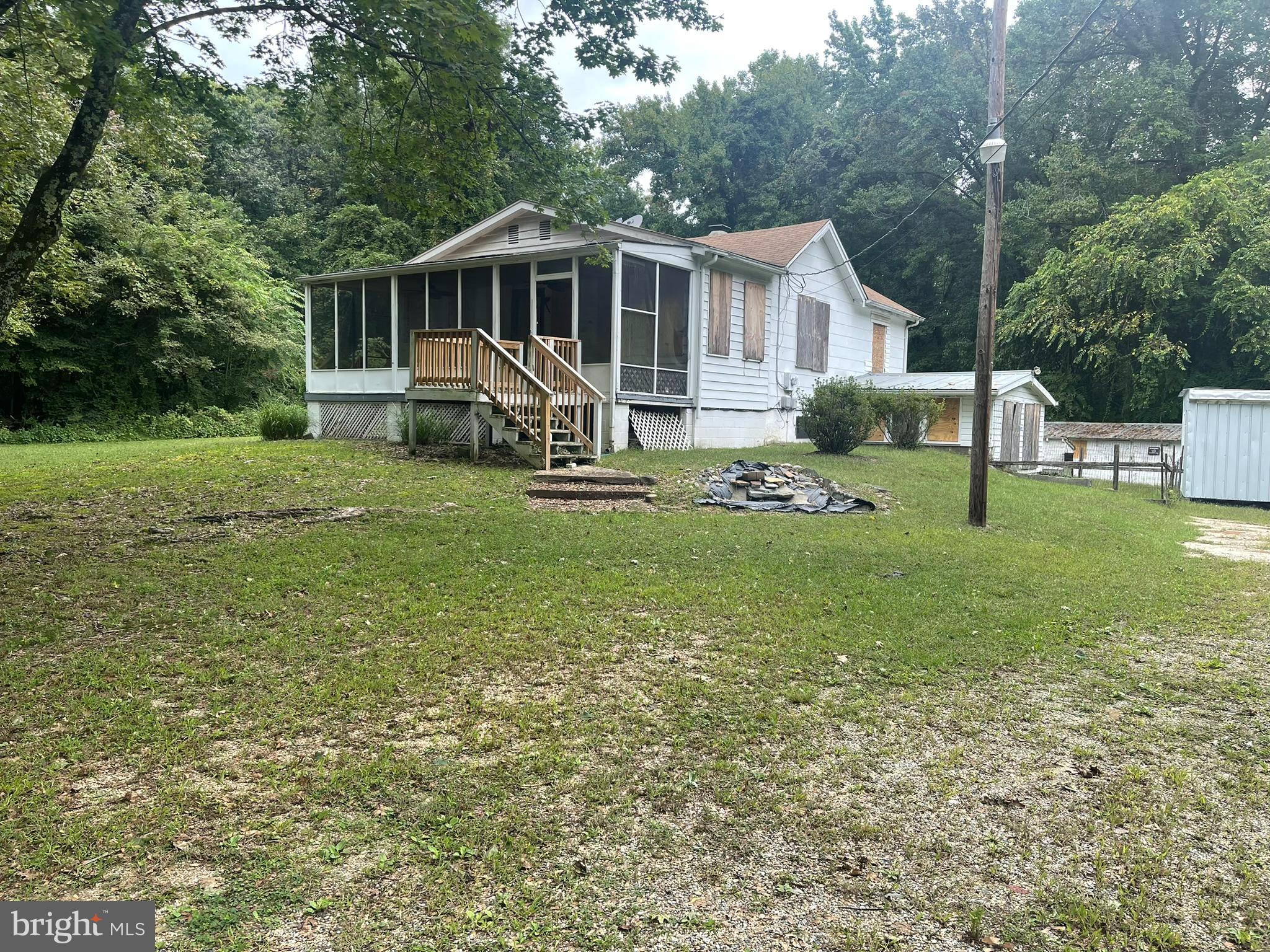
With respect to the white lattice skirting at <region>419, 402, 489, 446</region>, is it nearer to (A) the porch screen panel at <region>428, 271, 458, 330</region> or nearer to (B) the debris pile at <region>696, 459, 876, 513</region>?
(A) the porch screen panel at <region>428, 271, 458, 330</region>

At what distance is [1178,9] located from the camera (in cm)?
2827

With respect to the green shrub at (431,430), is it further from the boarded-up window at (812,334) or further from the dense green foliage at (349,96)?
the boarded-up window at (812,334)

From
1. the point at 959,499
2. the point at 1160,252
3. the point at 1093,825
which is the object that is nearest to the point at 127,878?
the point at 1093,825

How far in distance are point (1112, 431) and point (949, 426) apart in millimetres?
5031

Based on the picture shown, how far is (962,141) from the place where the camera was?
31.8 metres

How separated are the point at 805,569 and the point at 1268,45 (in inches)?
1297

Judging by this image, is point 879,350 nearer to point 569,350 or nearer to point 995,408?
point 995,408

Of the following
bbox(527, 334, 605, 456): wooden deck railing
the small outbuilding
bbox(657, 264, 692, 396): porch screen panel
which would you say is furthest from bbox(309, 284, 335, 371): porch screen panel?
the small outbuilding

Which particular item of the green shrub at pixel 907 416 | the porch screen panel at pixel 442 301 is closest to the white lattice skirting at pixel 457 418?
the porch screen panel at pixel 442 301

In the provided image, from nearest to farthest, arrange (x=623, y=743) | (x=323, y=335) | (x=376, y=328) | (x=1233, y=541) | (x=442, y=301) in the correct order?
(x=623, y=743)
(x=1233, y=541)
(x=442, y=301)
(x=376, y=328)
(x=323, y=335)

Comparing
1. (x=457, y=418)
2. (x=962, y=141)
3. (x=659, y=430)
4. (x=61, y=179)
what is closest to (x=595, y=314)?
(x=659, y=430)

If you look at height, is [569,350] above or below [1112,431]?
above

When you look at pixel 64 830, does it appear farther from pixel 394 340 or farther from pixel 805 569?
pixel 394 340

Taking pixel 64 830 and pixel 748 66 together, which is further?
pixel 748 66
